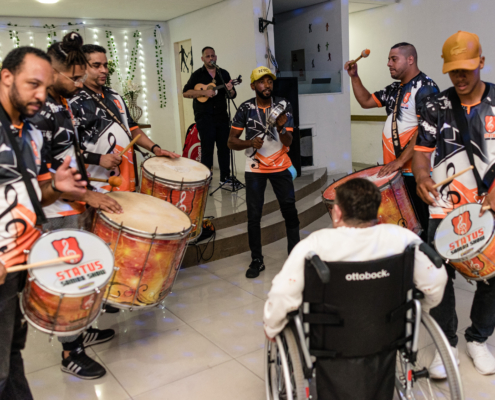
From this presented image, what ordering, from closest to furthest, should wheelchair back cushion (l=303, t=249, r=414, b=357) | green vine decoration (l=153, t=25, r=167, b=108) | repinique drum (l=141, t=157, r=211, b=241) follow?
wheelchair back cushion (l=303, t=249, r=414, b=357) → repinique drum (l=141, t=157, r=211, b=241) → green vine decoration (l=153, t=25, r=167, b=108)

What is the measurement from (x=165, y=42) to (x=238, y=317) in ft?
19.9

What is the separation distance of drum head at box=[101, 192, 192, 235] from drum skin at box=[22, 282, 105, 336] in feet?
1.55

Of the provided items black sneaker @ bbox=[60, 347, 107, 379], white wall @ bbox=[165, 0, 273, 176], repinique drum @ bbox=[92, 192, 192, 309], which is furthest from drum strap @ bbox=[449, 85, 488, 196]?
white wall @ bbox=[165, 0, 273, 176]

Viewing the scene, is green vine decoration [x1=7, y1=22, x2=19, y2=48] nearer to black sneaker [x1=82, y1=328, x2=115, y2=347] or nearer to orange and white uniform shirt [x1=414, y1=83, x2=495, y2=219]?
black sneaker [x1=82, y1=328, x2=115, y2=347]

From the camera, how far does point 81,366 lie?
2.44m

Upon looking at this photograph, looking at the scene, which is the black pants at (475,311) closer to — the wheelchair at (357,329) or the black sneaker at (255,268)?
the wheelchair at (357,329)

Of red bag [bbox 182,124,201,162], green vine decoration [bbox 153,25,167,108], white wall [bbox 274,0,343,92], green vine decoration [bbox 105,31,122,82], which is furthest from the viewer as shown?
green vine decoration [bbox 153,25,167,108]

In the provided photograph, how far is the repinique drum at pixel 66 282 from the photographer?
169cm

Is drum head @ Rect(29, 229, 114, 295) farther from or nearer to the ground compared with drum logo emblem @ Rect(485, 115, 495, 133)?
nearer to the ground

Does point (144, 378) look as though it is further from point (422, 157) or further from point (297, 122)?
point (297, 122)

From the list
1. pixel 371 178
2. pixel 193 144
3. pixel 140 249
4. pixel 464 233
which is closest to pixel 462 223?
pixel 464 233

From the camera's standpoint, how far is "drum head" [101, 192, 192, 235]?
2.29 meters

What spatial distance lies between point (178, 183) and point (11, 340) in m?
1.47

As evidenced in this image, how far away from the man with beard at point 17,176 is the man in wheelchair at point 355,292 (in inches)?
34.7
